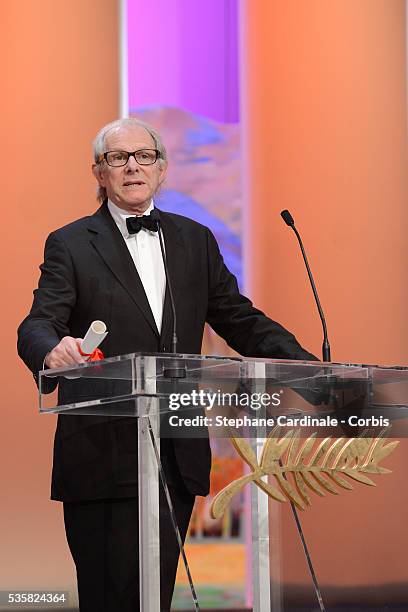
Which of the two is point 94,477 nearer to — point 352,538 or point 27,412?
point 352,538

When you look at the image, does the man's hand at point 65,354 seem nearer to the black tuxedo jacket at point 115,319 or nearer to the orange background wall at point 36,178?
the black tuxedo jacket at point 115,319

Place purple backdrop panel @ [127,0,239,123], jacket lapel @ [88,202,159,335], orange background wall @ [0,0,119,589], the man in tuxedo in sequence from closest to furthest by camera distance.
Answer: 1. the man in tuxedo
2. jacket lapel @ [88,202,159,335]
3. orange background wall @ [0,0,119,589]
4. purple backdrop panel @ [127,0,239,123]

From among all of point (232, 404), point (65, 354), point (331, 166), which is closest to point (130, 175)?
point (65, 354)

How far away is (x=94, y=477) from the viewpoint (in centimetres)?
220

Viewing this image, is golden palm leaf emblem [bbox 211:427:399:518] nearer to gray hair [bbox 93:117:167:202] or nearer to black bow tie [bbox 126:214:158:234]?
black bow tie [bbox 126:214:158:234]

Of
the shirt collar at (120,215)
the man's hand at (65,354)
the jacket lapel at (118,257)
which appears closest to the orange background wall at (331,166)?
the shirt collar at (120,215)

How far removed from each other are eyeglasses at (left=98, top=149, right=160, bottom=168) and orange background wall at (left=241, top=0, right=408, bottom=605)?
1.91 metres

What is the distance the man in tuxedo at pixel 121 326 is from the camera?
203cm

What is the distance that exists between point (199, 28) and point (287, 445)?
323cm

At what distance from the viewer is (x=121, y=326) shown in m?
2.42

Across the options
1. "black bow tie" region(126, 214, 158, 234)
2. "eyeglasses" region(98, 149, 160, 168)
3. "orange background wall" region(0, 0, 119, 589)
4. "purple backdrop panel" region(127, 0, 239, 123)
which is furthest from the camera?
"purple backdrop panel" region(127, 0, 239, 123)

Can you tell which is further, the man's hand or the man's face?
the man's face

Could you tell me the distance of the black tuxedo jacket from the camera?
2104 millimetres

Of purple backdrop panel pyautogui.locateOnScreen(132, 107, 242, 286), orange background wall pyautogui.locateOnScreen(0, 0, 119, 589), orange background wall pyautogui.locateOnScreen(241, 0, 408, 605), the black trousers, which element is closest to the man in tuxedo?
the black trousers
